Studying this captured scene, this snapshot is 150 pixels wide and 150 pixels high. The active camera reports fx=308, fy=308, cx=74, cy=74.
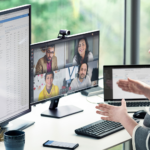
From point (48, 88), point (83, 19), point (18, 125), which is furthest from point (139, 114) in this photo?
point (83, 19)

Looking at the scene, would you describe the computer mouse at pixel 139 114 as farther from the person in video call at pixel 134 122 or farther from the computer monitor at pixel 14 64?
the computer monitor at pixel 14 64

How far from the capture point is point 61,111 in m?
1.86

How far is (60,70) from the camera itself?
1.84m

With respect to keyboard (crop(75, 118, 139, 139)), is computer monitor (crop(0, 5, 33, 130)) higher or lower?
higher

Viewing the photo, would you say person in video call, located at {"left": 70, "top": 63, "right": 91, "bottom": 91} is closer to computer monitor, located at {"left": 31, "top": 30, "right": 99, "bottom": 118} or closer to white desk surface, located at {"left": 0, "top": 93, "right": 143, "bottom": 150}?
computer monitor, located at {"left": 31, "top": 30, "right": 99, "bottom": 118}

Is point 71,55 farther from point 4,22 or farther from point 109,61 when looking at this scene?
point 109,61

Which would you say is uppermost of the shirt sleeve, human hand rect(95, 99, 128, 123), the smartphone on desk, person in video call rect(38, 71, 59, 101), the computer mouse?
person in video call rect(38, 71, 59, 101)

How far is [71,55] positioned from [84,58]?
106mm

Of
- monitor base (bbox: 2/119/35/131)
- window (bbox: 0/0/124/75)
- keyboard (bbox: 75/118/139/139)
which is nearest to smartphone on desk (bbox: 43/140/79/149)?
keyboard (bbox: 75/118/139/139)

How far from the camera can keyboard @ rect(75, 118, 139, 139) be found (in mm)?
1500

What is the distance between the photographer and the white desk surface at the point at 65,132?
1421 millimetres

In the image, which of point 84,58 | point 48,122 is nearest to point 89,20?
point 84,58

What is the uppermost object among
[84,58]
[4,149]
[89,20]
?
[89,20]

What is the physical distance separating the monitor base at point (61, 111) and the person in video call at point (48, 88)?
0.10m
